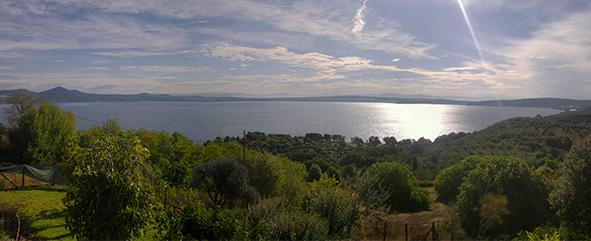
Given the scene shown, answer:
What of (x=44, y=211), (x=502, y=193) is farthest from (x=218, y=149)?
(x=502, y=193)

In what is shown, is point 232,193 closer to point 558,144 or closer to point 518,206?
point 518,206

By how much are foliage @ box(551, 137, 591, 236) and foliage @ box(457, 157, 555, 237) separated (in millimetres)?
1982

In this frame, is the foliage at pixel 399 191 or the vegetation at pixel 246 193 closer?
the vegetation at pixel 246 193

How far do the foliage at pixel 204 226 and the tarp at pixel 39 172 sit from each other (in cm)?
1282

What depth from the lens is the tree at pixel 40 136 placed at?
60.7 ft

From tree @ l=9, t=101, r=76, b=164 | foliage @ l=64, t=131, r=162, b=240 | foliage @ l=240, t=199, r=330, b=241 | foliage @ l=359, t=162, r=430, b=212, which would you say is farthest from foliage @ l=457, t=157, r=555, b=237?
tree @ l=9, t=101, r=76, b=164

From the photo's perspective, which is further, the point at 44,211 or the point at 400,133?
the point at 400,133

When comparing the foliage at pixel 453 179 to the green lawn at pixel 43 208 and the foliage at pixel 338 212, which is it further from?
the green lawn at pixel 43 208

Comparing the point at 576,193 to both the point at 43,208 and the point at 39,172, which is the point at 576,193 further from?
the point at 39,172

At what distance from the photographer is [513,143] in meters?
44.7

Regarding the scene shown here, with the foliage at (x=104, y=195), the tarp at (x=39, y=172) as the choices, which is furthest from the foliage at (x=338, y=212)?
the tarp at (x=39, y=172)

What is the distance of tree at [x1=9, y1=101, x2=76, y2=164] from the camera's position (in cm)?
1852

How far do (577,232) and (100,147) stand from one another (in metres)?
14.0

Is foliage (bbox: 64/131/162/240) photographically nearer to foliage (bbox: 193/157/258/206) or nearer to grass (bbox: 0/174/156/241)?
grass (bbox: 0/174/156/241)
